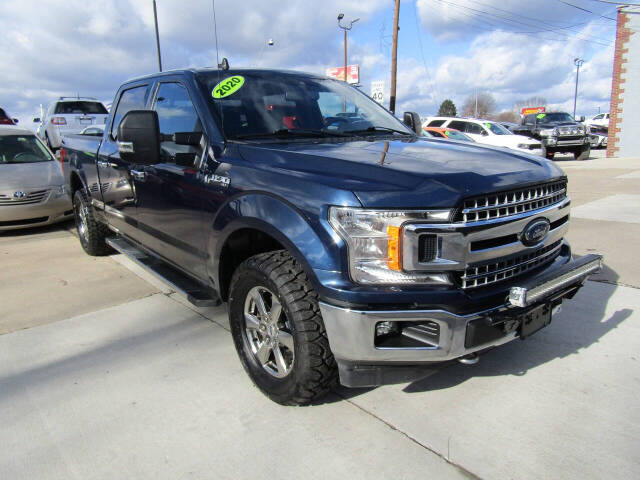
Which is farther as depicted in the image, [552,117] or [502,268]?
[552,117]

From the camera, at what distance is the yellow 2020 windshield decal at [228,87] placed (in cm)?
314

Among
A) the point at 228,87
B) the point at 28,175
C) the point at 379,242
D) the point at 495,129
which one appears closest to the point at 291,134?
the point at 228,87

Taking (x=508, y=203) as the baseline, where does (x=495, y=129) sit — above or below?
above

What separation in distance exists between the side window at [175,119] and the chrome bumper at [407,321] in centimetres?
154

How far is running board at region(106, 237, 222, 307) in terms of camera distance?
308 centimetres

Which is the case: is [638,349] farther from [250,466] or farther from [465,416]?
[250,466]

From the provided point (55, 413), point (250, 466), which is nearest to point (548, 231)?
point (250, 466)

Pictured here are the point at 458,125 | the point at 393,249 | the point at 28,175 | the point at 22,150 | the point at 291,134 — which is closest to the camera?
the point at 393,249

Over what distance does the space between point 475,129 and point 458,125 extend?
63cm

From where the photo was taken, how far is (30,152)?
789cm

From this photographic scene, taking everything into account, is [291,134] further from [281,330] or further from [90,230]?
[90,230]

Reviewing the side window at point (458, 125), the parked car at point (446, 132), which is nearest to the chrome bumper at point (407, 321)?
the parked car at point (446, 132)

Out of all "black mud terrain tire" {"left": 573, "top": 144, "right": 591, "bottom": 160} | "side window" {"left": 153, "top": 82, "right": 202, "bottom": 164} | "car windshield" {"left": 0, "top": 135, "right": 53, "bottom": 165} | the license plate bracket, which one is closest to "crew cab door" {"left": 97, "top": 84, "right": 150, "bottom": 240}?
"side window" {"left": 153, "top": 82, "right": 202, "bottom": 164}

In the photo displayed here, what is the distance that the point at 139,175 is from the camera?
3758 millimetres
